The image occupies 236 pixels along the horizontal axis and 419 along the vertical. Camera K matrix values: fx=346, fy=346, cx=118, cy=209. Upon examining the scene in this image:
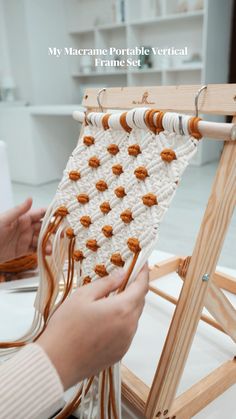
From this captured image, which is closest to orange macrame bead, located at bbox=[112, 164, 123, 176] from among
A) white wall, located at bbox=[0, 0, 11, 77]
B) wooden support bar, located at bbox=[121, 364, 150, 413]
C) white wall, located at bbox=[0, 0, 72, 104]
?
wooden support bar, located at bbox=[121, 364, 150, 413]

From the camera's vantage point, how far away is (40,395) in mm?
341

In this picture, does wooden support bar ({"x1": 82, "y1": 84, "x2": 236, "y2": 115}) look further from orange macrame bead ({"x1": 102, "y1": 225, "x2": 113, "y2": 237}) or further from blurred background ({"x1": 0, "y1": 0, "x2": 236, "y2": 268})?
blurred background ({"x1": 0, "y1": 0, "x2": 236, "y2": 268})

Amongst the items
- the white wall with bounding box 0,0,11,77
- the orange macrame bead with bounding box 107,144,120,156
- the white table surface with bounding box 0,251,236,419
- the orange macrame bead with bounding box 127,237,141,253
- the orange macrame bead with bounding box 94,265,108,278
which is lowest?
the white table surface with bounding box 0,251,236,419

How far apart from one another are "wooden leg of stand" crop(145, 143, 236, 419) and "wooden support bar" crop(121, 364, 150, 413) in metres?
0.02

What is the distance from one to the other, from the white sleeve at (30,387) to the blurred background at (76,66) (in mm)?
1774

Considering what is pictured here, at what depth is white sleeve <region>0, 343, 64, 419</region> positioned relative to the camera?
33 centimetres

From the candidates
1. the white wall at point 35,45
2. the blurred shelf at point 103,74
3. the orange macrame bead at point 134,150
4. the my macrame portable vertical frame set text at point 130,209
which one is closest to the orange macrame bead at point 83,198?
the my macrame portable vertical frame set text at point 130,209

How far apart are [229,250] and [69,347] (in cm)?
139

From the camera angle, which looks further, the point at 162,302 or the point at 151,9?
the point at 151,9

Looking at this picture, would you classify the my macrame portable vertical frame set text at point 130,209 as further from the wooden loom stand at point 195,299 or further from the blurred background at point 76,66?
the blurred background at point 76,66

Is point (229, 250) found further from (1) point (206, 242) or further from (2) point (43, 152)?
(2) point (43, 152)

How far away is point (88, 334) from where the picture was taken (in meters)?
0.36

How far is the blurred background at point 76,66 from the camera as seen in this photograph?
2.76 meters

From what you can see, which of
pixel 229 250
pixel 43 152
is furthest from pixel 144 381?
pixel 43 152
